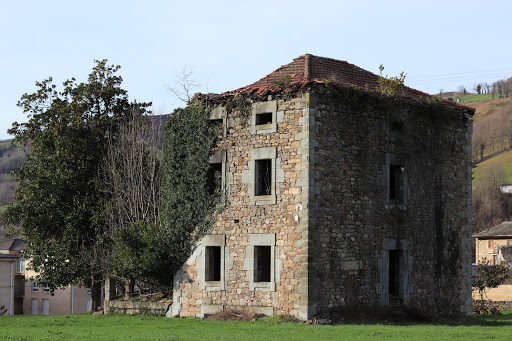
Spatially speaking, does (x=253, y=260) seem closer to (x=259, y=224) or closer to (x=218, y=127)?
(x=259, y=224)

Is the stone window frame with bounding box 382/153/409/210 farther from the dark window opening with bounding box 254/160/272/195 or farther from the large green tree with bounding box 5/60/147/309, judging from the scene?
the large green tree with bounding box 5/60/147/309

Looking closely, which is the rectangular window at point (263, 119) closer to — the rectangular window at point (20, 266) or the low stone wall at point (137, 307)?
the low stone wall at point (137, 307)

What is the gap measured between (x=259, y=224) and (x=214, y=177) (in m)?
3.03

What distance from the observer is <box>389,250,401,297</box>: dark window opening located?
2561 cm

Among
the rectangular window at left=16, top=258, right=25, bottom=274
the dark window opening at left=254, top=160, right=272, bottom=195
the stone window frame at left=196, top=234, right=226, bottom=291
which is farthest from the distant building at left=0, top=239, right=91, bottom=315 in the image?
the dark window opening at left=254, top=160, right=272, bottom=195

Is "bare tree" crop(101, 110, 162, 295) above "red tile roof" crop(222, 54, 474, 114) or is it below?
below

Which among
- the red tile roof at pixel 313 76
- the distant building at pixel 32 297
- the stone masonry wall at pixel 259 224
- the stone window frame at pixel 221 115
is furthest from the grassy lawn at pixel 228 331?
the distant building at pixel 32 297

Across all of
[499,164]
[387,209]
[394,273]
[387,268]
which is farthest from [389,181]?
[499,164]

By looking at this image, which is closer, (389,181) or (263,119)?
(263,119)

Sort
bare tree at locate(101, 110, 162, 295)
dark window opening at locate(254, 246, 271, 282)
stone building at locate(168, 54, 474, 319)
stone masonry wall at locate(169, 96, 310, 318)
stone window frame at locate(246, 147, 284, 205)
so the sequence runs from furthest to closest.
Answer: bare tree at locate(101, 110, 162, 295) < dark window opening at locate(254, 246, 271, 282) < stone window frame at locate(246, 147, 284, 205) < stone building at locate(168, 54, 474, 319) < stone masonry wall at locate(169, 96, 310, 318)

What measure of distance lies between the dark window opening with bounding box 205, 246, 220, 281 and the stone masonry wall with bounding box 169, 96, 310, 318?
0.70 feet

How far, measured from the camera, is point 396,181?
26.1m

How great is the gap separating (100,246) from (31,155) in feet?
18.3

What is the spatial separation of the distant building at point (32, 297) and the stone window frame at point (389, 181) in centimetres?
3693
